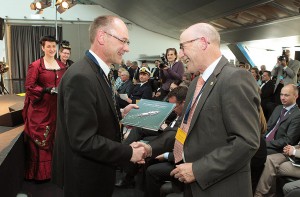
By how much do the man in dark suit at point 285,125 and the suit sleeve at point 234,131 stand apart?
86.6 inches

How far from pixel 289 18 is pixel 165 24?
5297 mm

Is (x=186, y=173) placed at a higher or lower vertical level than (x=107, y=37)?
lower

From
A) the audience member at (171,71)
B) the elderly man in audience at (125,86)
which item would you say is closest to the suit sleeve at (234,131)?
the audience member at (171,71)

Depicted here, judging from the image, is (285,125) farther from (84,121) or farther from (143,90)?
(84,121)

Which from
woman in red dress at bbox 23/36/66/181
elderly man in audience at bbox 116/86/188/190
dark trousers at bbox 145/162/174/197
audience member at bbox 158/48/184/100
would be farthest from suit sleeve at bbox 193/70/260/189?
audience member at bbox 158/48/184/100

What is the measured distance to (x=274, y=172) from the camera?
2834 mm

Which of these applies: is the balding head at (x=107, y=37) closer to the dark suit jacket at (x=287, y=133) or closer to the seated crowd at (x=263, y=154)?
the seated crowd at (x=263, y=154)

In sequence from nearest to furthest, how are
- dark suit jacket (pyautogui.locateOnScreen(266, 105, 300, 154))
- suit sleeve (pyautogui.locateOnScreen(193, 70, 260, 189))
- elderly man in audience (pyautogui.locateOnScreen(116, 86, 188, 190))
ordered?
suit sleeve (pyautogui.locateOnScreen(193, 70, 260, 189)) → elderly man in audience (pyautogui.locateOnScreen(116, 86, 188, 190)) → dark suit jacket (pyautogui.locateOnScreen(266, 105, 300, 154))

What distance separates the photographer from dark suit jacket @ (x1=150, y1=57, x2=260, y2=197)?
112 cm

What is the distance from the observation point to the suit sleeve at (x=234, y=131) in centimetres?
112

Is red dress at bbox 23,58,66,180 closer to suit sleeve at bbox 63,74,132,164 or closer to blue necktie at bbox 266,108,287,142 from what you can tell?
suit sleeve at bbox 63,74,132,164

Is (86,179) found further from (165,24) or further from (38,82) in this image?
(165,24)

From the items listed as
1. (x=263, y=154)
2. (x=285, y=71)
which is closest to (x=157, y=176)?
(x=263, y=154)

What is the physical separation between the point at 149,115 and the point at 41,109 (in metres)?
1.92
